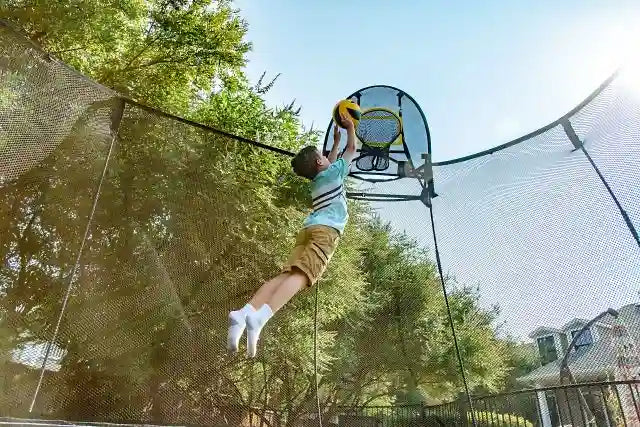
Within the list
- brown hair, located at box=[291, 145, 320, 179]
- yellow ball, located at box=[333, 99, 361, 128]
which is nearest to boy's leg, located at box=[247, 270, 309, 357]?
brown hair, located at box=[291, 145, 320, 179]

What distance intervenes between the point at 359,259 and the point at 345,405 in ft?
3.39

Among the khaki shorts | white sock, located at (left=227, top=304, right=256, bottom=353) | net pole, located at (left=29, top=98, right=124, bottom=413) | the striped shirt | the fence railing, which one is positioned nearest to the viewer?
white sock, located at (left=227, top=304, right=256, bottom=353)

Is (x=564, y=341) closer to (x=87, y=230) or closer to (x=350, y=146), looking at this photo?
(x=350, y=146)

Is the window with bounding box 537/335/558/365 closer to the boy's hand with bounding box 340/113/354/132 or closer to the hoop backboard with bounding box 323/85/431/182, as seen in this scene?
the hoop backboard with bounding box 323/85/431/182

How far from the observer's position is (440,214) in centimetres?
294

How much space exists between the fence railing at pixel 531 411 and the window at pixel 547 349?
0.15 meters

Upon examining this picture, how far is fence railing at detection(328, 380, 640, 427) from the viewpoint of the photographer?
93.0 inches

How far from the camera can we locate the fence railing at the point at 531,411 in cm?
236

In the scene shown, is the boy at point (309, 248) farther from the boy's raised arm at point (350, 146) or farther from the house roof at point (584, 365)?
the house roof at point (584, 365)

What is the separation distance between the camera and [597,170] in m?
2.20

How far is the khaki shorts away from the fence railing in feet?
4.42

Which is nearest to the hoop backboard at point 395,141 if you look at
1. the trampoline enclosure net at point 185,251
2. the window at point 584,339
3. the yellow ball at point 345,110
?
the trampoline enclosure net at point 185,251

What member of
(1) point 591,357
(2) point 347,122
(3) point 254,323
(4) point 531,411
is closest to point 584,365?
(1) point 591,357

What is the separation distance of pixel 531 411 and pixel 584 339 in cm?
92
